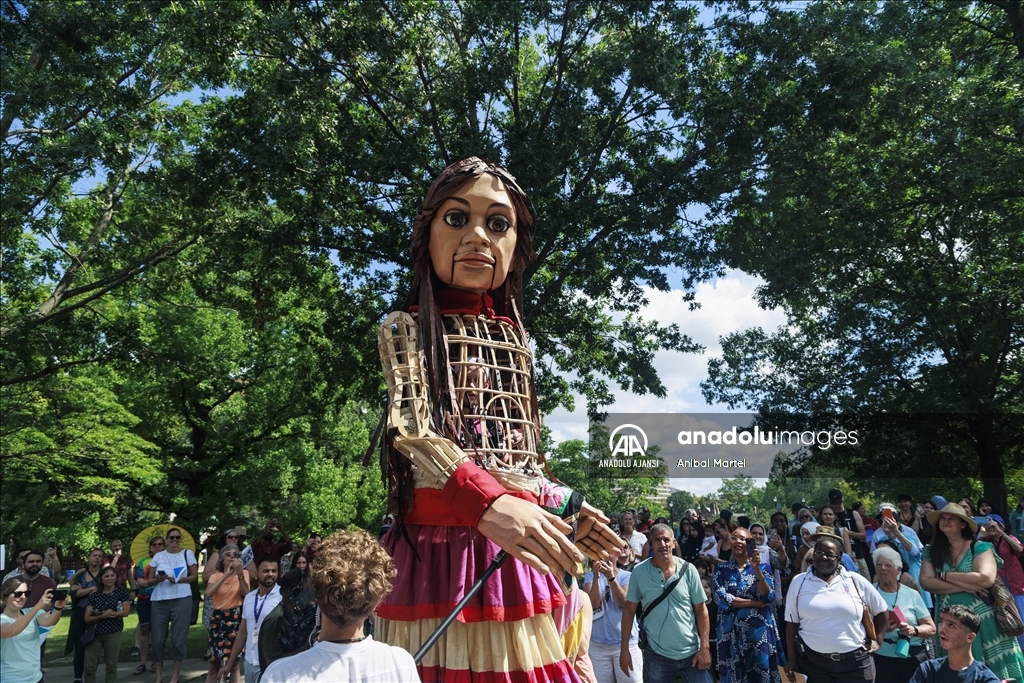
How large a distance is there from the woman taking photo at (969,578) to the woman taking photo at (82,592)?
8.86 metres

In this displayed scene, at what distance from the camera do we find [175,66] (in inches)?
500

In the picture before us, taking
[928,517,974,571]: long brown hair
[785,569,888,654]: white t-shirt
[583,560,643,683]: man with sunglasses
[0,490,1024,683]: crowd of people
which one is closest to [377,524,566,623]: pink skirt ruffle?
[0,490,1024,683]: crowd of people

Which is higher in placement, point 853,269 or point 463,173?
point 853,269

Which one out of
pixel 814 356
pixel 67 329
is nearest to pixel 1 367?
pixel 67 329

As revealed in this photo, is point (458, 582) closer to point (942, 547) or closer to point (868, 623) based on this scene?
point (868, 623)

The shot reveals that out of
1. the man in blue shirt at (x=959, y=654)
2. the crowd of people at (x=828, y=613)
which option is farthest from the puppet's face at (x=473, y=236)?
the man in blue shirt at (x=959, y=654)

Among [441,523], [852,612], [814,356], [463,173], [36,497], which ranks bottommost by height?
[852,612]

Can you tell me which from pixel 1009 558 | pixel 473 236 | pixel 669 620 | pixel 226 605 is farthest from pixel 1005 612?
pixel 226 605

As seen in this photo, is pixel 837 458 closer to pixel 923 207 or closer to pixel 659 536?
pixel 923 207

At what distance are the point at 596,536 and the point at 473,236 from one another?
1328mm

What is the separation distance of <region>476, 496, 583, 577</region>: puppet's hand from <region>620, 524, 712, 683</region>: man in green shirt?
4.41 meters

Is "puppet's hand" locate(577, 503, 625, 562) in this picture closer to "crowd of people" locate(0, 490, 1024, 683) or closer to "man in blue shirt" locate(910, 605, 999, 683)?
"crowd of people" locate(0, 490, 1024, 683)

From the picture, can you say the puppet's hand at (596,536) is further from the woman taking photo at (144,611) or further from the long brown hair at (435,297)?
the woman taking photo at (144,611)

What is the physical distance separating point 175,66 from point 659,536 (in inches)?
412
